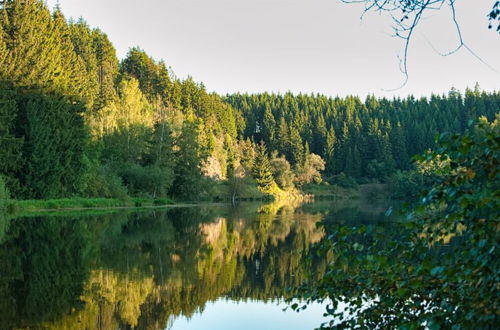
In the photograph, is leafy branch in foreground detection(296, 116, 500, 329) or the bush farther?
the bush

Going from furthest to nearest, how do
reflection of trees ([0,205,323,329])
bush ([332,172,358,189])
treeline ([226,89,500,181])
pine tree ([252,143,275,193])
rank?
treeline ([226,89,500,181]) → bush ([332,172,358,189]) → pine tree ([252,143,275,193]) → reflection of trees ([0,205,323,329])

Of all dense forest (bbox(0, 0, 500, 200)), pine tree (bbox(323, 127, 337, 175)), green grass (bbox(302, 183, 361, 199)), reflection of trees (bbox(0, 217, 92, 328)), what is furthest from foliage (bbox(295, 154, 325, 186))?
reflection of trees (bbox(0, 217, 92, 328))

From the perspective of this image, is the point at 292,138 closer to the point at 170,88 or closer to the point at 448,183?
the point at 170,88

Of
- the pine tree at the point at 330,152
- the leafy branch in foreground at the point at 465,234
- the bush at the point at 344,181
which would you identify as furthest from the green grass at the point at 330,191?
the leafy branch in foreground at the point at 465,234

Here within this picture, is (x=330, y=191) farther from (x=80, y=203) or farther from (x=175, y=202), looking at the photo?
(x=80, y=203)

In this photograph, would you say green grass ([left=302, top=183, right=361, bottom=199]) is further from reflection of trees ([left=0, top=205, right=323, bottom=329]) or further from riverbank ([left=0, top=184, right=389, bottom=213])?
reflection of trees ([left=0, top=205, right=323, bottom=329])

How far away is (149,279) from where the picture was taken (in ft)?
46.0

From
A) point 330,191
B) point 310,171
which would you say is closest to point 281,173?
point 310,171

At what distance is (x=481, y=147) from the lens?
3.29 metres

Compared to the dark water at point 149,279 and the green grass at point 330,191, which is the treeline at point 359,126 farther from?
the dark water at point 149,279

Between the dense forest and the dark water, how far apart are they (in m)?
5.30

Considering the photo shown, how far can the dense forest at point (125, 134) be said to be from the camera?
42.2m

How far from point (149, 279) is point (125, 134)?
145ft

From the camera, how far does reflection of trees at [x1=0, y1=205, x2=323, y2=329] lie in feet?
34.9
